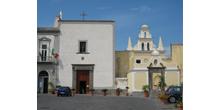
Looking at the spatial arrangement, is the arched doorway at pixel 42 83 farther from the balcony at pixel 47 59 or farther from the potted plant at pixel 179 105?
the potted plant at pixel 179 105

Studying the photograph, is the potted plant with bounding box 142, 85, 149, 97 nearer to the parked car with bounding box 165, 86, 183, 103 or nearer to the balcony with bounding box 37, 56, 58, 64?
the parked car with bounding box 165, 86, 183, 103

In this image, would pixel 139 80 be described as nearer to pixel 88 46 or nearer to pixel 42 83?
pixel 88 46

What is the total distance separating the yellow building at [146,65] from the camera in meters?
5.70

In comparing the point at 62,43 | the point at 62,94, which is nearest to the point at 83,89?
the point at 62,94

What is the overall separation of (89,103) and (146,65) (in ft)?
11.3

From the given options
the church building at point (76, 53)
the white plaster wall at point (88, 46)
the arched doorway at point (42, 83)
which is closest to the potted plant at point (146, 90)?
the church building at point (76, 53)

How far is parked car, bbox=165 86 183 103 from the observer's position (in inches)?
228

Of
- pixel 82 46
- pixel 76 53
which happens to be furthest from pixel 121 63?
pixel 82 46

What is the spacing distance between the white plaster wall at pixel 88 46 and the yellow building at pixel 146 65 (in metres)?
0.18

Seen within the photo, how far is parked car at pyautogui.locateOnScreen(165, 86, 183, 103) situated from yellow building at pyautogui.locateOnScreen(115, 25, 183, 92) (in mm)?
73
